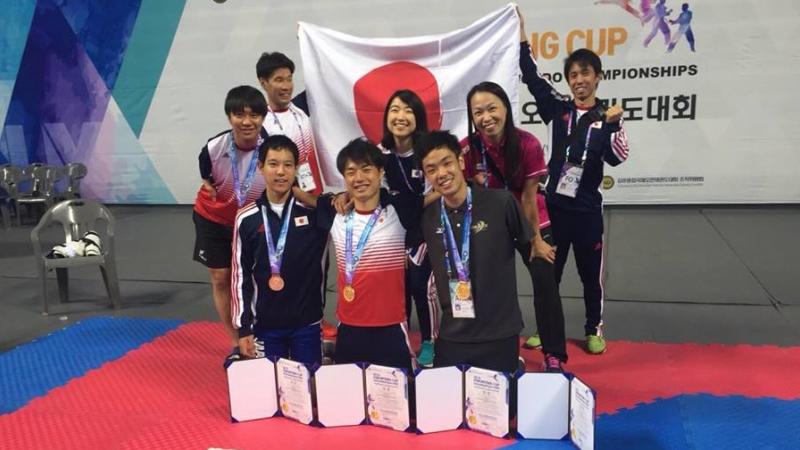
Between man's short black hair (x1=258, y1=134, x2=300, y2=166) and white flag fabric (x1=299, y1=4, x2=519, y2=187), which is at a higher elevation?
white flag fabric (x1=299, y1=4, x2=519, y2=187)

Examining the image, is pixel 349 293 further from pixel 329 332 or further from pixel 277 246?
pixel 329 332

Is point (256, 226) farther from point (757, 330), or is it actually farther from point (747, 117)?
point (747, 117)

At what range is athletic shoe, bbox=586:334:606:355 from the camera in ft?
11.3

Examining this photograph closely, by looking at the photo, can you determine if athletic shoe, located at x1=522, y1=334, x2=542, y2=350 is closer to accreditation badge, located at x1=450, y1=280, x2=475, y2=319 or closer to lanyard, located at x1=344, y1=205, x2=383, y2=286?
accreditation badge, located at x1=450, y1=280, x2=475, y2=319

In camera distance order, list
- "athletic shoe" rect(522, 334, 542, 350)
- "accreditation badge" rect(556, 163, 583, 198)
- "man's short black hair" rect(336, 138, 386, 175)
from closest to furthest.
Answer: "man's short black hair" rect(336, 138, 386, 175) < "accreditation badge" rect(556, 163, 583, 198) < "athletic shoe" rect(522, 334, 542, 350)

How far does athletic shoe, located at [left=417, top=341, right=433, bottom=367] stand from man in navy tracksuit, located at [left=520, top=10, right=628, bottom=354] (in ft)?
2.74

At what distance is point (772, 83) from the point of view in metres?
6.94

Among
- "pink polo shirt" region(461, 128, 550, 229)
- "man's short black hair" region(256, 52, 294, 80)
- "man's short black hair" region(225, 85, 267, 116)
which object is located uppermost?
"man's short black hair" region(256, 52, 294, 80)

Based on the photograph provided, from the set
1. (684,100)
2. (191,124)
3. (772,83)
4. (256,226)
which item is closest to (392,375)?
(256,226)

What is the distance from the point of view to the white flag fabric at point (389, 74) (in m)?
3.64

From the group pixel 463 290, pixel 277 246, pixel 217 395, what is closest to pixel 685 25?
pixel 463 290

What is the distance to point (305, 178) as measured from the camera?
3.15 m

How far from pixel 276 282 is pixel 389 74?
1.76 metres

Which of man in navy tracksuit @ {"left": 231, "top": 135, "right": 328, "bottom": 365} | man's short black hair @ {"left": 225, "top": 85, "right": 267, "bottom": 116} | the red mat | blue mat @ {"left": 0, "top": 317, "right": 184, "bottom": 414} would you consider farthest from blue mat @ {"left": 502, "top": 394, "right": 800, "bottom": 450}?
blue mat @ {"left": 0, "top": 317, "right": 184, "bottom": 414}
